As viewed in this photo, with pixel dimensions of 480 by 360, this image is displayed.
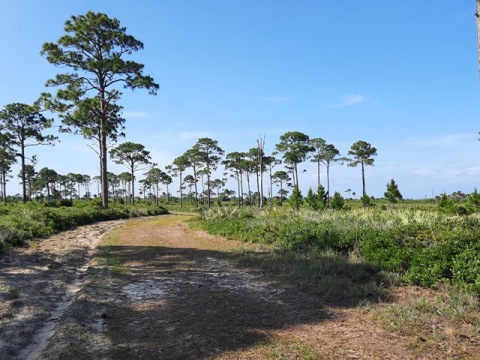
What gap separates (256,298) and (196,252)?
5664 millimetres

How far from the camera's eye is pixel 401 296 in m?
6.04

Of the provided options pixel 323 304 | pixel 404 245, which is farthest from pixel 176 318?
pixel 404 245

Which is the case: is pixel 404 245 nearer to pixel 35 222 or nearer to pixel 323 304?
pixel 323 304

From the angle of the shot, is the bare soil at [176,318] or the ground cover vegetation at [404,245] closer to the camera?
the bare soil at [176,318]

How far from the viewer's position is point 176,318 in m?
5.38

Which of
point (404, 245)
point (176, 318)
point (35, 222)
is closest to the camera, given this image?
point (176, 318)

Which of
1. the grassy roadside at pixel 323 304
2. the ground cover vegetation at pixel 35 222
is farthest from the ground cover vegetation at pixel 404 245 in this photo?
the ground cover vegetation at pixel 35 222

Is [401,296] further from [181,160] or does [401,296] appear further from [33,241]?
[181,160]

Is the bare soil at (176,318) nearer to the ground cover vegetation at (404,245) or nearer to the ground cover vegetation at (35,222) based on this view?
A: the ground cover vegetation at (404,245)

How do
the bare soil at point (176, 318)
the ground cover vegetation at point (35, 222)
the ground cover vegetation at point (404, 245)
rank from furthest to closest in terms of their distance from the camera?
the ground cover vegetation at point (35, 222) → the ground cover vegetation at point (404, 245) → the bare soil at point (176, 318)

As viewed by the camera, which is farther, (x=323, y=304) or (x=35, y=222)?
(x=35, y=222)

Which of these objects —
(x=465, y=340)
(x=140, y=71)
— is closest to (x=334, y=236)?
(x=465, y=340)

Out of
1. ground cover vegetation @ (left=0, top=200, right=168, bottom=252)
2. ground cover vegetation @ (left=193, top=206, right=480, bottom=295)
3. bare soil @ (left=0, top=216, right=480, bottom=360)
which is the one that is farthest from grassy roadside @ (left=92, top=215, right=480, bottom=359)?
ground cover vegetation @ (left=0, top=200, right=168, bottom=252)

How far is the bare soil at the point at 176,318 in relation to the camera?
418 cm
